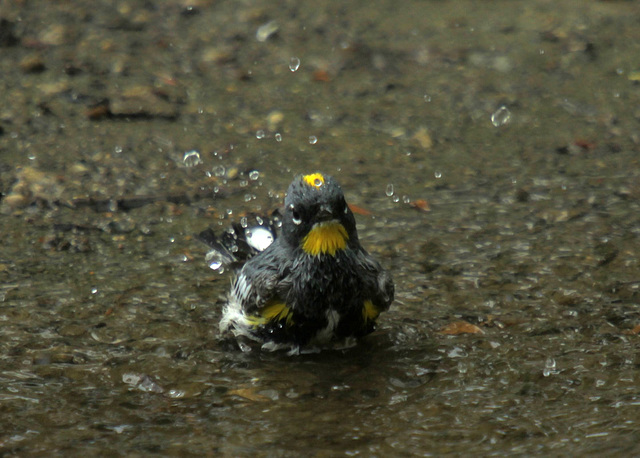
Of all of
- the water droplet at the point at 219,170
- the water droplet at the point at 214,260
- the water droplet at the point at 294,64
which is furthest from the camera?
the water droplet at the point at 294,64

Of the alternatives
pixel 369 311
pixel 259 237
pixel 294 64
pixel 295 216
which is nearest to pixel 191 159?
pixel 259 237

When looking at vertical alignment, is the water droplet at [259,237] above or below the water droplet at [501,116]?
below

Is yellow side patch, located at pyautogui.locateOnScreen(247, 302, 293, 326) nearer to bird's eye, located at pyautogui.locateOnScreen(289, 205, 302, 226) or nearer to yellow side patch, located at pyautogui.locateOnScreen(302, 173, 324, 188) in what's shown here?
bird's eye, located at pyautogui.locateOnScreen(289, 205, 302, 226)

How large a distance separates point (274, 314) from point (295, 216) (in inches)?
18.7

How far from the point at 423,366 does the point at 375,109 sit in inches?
150

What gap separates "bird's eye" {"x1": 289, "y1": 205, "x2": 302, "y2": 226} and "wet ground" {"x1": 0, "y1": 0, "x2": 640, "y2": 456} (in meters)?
0.68

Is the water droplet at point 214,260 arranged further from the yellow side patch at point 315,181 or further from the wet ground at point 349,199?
the yellow side patch at point 315,181

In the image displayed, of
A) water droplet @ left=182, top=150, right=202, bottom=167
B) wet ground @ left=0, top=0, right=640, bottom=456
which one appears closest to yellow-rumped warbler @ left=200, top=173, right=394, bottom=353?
wet ground @ left=0, top=0, right=640, bottom=456

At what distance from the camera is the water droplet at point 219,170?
676 centimetres

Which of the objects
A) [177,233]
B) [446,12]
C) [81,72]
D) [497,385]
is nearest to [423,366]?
[497,385]

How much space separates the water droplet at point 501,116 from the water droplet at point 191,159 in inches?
97.3

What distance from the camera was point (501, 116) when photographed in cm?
766

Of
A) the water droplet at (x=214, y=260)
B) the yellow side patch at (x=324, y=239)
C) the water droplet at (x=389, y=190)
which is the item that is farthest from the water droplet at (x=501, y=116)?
the yellow side patch at (x=324, y=239)

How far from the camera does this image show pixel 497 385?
4125 millimetres
